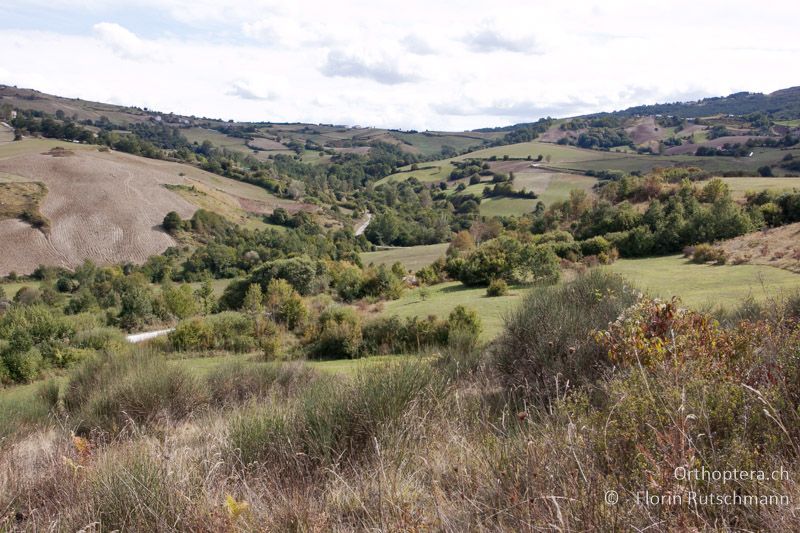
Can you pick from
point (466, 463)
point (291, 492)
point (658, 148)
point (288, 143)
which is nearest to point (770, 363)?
point (466, 463)

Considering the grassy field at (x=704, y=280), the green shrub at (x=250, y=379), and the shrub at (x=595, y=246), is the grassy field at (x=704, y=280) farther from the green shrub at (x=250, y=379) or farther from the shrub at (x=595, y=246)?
the green shrub at (x=250, y=379)

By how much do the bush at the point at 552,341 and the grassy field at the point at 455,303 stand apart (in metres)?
8.68

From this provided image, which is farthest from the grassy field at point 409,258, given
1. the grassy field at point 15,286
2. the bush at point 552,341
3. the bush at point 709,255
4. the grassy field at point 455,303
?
the bush at point 552,341

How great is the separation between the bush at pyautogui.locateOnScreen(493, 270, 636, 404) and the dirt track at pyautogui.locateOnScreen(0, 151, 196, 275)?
57102mm

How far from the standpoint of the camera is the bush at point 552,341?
23.1 feet

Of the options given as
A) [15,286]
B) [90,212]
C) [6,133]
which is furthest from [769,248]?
[6,133]

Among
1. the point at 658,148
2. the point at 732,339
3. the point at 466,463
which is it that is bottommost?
the point at 466,463

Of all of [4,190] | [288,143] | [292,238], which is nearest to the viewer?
[4,190]

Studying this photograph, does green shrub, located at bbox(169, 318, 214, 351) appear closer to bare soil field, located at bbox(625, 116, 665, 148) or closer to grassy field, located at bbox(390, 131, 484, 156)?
bare soil field, located at bbox(625, 116, 665, 148)

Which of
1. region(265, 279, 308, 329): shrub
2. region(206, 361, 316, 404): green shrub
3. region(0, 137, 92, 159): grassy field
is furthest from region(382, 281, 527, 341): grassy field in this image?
region(0, 137, 92, 159): grassy field

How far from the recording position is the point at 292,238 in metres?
65.4

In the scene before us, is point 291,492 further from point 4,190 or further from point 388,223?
point 388,223

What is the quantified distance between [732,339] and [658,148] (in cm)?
11516

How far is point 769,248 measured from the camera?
963 inches
